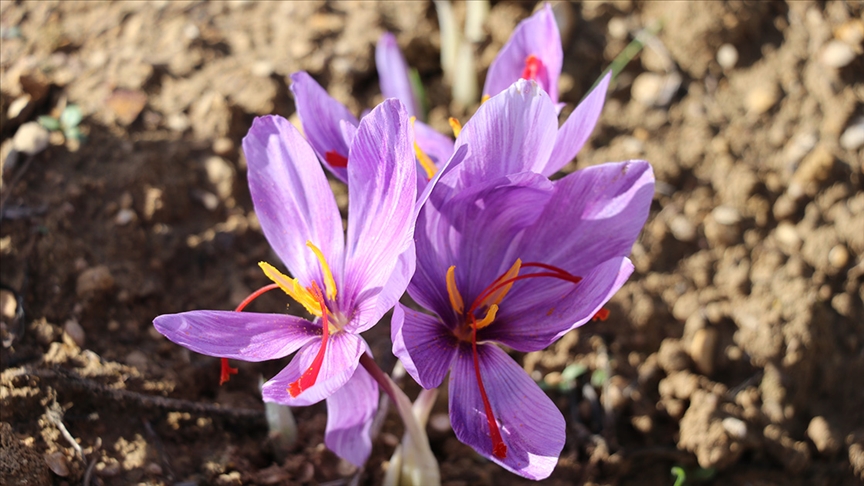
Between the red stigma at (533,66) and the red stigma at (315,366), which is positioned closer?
the red stigma at (315,366)

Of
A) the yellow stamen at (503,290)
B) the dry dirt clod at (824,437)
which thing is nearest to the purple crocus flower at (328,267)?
the yellow stamen at (503,290)

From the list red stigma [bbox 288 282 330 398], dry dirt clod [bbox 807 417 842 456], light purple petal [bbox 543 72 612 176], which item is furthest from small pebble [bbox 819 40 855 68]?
red stigma [bbox 288 282 330 398]

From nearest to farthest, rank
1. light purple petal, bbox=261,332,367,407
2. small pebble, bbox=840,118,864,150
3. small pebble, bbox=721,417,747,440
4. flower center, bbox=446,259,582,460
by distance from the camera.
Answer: light purple petal, bbox=261,332,367,407, flower center, bbox=446,259,582,460, small pebble, bbox=721,417,747,440, small pebble, bbox=840,118,864,150

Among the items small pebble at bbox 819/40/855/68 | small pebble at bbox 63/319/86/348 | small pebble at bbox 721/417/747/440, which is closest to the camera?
small pebble at bbox 63/319/86/348

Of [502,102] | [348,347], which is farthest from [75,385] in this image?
[502,102]

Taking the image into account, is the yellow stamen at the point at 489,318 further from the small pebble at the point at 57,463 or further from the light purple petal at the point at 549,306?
the small pebble at the point at 57,463

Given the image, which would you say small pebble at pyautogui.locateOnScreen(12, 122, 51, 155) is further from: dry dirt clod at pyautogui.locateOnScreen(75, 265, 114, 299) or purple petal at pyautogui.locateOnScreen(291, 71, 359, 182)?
purple petal at pyautogui.locateOnScreen(291, 71, 359, 182)
